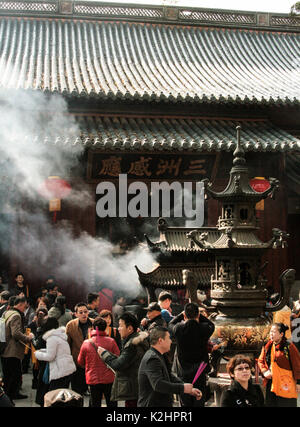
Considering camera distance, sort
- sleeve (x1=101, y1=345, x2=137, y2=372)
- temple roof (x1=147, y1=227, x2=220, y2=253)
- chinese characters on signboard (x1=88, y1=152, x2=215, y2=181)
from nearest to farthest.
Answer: sleeve (x1=101, y1=345, x2=137, y2=372)
temple roof (x1=147, y1=227, x2=220, y2=253)
chinese characters on signboard (x1=88, y1=152, x2=215, y2=181)

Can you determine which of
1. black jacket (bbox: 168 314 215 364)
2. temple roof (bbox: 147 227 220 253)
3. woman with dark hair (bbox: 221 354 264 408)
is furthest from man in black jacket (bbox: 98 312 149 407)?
temple roof (bbox: 147 227 220 253)

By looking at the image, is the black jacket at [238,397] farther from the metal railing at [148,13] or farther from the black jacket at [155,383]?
the metal railing at [148,13]

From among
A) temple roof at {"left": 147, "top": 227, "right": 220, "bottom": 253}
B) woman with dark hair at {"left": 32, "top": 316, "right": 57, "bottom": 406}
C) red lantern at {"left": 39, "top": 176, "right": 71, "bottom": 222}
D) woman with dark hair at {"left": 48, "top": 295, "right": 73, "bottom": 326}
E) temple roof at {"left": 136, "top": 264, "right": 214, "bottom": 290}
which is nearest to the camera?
woman with dark hair at {"left": 32, "top": 316, "right": 57, "bottom": 406}

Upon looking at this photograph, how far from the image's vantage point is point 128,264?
40.5 feet

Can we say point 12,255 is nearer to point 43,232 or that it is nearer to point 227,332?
point 43,232

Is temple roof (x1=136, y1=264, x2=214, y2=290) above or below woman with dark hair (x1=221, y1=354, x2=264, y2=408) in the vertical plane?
above

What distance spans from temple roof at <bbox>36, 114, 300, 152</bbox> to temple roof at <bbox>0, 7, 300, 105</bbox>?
65 centimetres

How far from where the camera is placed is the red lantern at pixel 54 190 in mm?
12062

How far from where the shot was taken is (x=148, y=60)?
612 inches

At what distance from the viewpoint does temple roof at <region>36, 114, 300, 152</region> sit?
11.6 metres

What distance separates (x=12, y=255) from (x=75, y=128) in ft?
9.68

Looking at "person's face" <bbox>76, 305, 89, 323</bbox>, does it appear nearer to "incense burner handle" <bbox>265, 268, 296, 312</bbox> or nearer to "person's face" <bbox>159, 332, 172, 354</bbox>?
"incense burner handle" <bbox>265, 268, 296, 312</bbox>

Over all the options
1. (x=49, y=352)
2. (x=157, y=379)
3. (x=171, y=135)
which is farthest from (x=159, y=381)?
(x=171, y=135)

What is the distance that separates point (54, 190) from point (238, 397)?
27.3 feet
